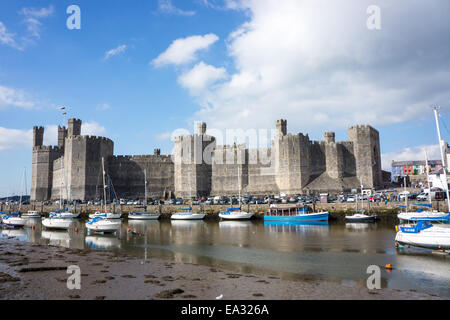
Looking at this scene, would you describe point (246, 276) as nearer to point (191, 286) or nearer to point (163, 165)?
point (191, 286)

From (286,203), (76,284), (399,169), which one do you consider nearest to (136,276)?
(76,284)

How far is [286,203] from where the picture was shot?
114 feet

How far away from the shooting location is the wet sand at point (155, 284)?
315 inches

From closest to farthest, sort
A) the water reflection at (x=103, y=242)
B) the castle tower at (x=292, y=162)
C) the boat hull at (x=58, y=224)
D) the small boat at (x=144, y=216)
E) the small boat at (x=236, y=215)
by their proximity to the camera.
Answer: the water reflection at (x=103, y=242) < the boat hull at (x=58, y=224) < the small boat at (x=236, y=215) < the small boat at (x=144, y=216) < the castle tower at (x=292, y=162)

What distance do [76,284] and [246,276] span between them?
16.4 ft

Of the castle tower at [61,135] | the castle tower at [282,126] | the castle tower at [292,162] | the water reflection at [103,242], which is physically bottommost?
the water reflection at [103,242]

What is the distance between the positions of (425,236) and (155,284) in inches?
492

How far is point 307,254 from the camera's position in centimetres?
1451

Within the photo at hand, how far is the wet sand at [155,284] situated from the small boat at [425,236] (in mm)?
7135

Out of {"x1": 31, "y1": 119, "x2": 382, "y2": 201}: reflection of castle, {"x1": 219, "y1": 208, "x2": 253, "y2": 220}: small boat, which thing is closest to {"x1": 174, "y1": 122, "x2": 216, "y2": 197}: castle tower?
{"x1": 31, "y1": 119, "x2": 382, "y2": 201}: reflection of castle

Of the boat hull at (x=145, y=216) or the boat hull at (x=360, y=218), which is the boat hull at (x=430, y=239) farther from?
the boat hull at (x=145, y=216)

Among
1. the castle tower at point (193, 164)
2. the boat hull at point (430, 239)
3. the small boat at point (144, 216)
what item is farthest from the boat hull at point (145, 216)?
the boat hull at point (430, 239)

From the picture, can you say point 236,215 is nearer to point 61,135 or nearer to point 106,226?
point 106,226

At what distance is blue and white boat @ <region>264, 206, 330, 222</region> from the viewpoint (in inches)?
1146
